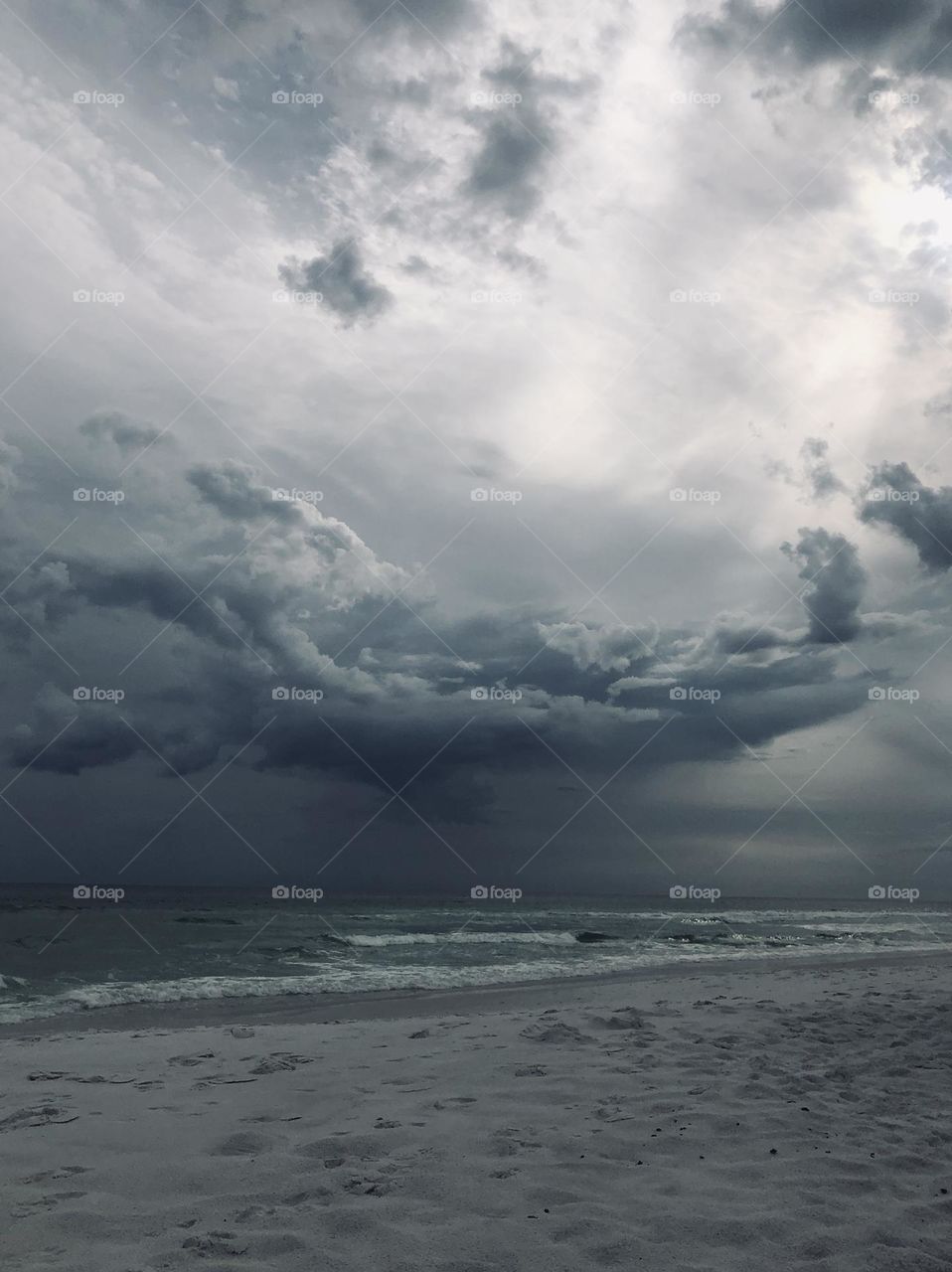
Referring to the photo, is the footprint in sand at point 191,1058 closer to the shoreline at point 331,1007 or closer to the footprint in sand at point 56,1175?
the shoreline at point 331,1007

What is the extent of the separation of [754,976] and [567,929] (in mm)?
18187

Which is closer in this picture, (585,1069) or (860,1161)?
(860,1161)

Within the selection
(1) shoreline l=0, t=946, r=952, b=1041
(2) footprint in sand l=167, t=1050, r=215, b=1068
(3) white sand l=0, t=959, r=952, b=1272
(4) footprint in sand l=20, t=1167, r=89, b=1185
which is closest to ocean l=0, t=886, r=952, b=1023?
(1) shoreline l=0, t=946, r=952, b=1041

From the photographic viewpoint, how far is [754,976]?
15578mm

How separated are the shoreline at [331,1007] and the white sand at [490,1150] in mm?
2084

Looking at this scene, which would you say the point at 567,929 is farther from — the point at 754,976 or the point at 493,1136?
the point at 493,1136

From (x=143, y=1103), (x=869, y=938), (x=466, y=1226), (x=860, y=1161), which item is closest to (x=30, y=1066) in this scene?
(x=143, y=1103)

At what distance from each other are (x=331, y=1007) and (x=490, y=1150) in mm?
8464

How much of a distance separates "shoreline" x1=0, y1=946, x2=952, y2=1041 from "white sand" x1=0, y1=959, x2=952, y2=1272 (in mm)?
2084

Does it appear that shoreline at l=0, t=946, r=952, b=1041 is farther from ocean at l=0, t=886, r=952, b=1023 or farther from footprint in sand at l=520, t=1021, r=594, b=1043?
footprint in sand at l=520, t=1021, r=594, b=1043

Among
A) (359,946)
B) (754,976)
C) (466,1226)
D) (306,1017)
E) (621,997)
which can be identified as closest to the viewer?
(466,1226)

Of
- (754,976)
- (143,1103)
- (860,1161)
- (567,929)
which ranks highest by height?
(860,1161)

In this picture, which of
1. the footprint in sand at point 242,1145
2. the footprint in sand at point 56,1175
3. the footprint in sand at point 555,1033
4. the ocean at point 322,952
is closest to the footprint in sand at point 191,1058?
the footprint in sand at point 242,1145

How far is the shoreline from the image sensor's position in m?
10.8
